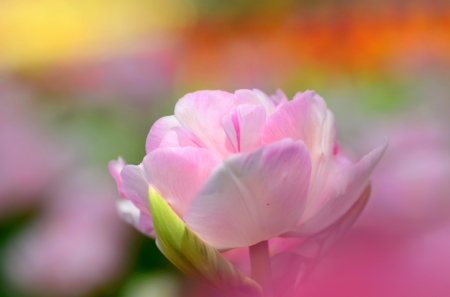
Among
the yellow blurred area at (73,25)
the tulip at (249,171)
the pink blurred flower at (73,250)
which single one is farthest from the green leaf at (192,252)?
the yellow blurred area at (73,25)

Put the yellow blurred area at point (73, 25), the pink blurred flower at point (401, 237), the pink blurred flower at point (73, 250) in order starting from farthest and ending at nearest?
the yellow blurred area at point (73, 25) < the pink blurred flower at point (73, 250) < the pink blurred flower at point (401, 237)

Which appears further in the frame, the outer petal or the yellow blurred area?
the yellow blurred area

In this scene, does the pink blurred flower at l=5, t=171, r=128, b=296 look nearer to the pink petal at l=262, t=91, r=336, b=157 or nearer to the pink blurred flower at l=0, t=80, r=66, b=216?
the pink blurred flower at l=0, t=80, r=66, b=216

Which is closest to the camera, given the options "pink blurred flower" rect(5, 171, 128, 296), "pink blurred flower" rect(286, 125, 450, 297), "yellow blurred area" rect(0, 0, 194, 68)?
"pink blurred flower" rect(286, 125, 450, 297)

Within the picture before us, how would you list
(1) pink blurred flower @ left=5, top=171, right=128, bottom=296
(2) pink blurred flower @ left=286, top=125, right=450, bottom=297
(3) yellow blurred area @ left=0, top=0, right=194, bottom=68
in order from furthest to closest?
(3) yellow blurred area @ left=0, top=0, right=194, bottom=68
(1) pink blurred flower @ left=5, top=171, right=128, bottom=296
(2) pink blurred flower @ left=286, top=125, right=450, bottom=297

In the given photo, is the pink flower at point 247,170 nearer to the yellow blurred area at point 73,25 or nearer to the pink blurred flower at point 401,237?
the pink blurred flower at point 401,237

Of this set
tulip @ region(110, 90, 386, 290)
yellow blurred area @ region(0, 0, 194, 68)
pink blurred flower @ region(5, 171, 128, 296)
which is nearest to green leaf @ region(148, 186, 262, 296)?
tulip @ region(110, 90, 386, 290)

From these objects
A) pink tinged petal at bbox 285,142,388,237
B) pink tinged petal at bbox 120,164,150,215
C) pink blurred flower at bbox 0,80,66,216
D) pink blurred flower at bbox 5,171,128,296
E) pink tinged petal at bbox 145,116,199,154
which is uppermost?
pink tinged petal at bbox 145,116,199,154
